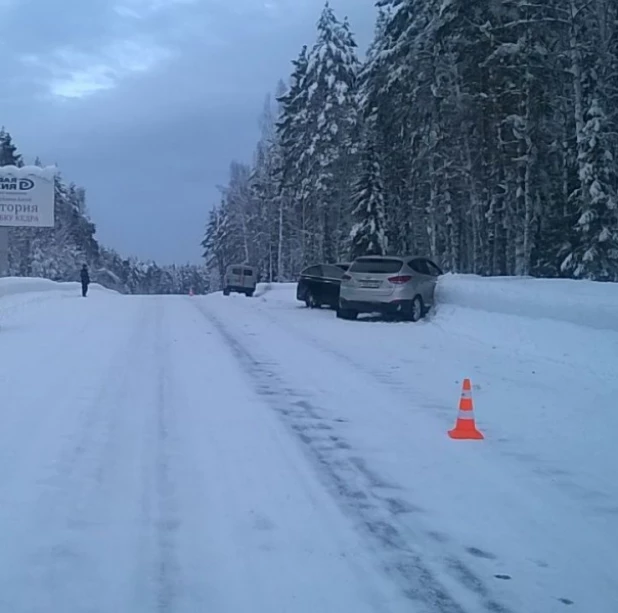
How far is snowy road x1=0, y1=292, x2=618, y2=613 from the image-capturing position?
5.00m

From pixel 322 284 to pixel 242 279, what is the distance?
71.6 feet

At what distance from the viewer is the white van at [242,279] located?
175ft

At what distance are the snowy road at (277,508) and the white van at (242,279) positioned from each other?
40.9m

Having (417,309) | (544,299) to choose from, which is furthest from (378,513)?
(417,309)

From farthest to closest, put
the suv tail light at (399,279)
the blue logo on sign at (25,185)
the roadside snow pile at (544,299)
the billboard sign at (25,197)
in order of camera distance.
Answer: the blue logo on sign at (25,185), the billboard sign at (25,197), the suv tail light at (399,279), the roadside snow pile at (544,299)

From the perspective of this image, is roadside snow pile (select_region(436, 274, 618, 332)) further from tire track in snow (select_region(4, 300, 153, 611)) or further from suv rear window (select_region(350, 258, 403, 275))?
tire track in snow (select_region(4, 300, 153, 611))

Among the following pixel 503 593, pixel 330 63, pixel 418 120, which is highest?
pixel 330 63

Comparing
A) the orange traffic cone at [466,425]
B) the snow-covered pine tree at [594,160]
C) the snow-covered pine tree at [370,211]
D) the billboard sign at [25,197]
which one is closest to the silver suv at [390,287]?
the snow-covered pine tree at [594,160]

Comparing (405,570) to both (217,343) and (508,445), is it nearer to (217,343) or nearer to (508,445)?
(508,445)

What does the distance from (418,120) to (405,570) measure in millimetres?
35066

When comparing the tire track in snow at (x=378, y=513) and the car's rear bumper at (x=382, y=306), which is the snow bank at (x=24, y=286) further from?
the tire track in snow at (x=378, y=513)

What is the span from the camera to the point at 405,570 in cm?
532

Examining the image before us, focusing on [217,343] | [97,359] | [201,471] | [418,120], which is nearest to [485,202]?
[418,120]

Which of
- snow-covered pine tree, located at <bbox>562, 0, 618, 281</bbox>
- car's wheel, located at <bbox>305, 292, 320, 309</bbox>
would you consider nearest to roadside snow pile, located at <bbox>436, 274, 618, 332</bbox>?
snow-covered pine tree, located at <bbox>562, 0, 618, 281</bbox>
